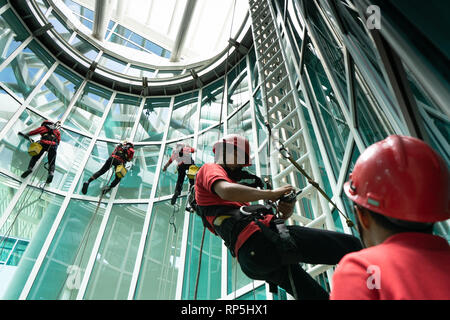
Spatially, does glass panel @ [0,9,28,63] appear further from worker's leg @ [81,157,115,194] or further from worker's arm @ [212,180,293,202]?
worker's arm @ [212,180,293,202]

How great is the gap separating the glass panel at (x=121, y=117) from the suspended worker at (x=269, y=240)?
7.76 metres

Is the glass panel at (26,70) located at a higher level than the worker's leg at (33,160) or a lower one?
higher

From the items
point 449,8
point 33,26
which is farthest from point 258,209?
point 33,26

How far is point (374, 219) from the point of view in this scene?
94cm

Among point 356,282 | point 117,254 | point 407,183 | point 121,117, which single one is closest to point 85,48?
point 121,117

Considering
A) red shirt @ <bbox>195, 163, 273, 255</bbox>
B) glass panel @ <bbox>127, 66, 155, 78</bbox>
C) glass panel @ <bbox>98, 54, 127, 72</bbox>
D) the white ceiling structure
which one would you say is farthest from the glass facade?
the white ceiling structure

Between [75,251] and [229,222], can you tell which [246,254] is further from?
[75,251]

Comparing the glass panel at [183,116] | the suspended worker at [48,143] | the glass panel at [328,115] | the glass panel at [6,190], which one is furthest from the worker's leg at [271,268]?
the glass panel at [183,116]

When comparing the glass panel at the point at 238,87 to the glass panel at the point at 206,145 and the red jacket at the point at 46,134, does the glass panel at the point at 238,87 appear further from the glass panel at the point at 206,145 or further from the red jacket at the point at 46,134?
the red jacket at the point at 46,134

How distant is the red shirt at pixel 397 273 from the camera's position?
25.5 inches

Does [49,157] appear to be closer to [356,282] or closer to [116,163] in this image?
[116,163]

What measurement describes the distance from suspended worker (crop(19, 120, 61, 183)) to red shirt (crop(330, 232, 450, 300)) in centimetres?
761

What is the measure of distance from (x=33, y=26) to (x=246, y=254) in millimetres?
9946

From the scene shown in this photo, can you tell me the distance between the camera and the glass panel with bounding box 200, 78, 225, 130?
8.55 metres
